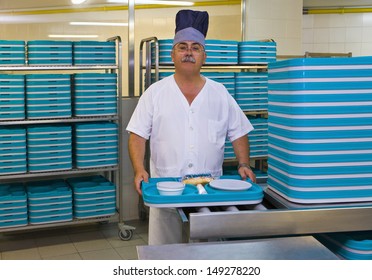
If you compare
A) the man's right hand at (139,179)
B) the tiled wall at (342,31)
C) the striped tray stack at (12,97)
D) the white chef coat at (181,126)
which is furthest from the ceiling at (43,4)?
the tiled wall at (342,31)

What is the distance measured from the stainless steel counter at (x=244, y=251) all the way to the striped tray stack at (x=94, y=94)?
307 cm

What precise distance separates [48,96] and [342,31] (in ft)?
16.1

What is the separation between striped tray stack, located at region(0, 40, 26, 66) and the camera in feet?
13.5

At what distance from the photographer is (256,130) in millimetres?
4855

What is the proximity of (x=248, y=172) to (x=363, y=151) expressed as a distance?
23.7 inches

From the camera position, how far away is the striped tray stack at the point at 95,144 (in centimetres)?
443

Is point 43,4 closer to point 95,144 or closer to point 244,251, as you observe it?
point 95,144

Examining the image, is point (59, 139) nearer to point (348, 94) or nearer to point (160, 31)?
point (160, 31)

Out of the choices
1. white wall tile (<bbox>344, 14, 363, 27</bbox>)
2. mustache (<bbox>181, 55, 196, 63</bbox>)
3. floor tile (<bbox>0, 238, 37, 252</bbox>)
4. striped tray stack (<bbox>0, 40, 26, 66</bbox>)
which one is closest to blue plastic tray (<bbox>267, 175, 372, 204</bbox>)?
mustache (<bbox>181, 55, 196, 63</bbox>)

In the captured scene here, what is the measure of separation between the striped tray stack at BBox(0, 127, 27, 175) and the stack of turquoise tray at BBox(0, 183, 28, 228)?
224mm

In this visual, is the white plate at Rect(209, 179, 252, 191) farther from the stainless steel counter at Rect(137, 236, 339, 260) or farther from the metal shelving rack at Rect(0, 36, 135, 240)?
the metal shelving rack at Rect(0, 36, 135, 240)

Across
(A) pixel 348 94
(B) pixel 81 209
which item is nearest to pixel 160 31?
(B) pixel 81 209

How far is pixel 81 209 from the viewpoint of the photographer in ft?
14.7

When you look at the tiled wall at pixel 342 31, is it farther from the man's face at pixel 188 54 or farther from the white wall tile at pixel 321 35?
the man's face at pixel 188 54
